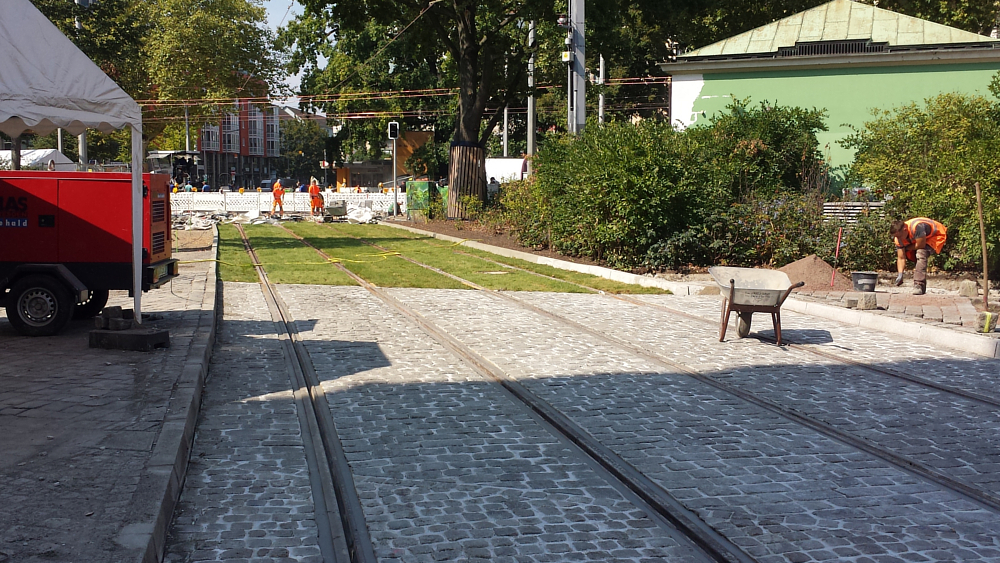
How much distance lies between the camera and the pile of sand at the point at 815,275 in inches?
610

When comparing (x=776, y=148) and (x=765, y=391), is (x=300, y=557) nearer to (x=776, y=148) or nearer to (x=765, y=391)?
(x=765, y=391)

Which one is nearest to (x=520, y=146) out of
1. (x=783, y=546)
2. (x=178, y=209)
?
(x=178, y=209)

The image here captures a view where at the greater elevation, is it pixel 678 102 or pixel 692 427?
pixel 678 102

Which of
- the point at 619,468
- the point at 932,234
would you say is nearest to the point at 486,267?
the point at 932,234

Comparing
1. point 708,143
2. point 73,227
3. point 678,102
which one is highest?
point 678,102

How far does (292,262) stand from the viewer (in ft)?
62.7

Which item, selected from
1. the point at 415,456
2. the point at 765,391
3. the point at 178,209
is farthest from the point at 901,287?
the point at 178,209

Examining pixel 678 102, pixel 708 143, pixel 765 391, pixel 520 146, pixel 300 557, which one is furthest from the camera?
pixel 520 146

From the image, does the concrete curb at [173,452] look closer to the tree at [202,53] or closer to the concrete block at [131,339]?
the concrete block at [131,339]

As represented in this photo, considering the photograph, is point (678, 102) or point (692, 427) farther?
point (678, 102)

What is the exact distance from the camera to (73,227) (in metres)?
9.80

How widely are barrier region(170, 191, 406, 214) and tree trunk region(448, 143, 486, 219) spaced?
30.3 feet

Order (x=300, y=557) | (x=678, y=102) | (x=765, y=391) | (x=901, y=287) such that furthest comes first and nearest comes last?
1. (x=678, y=102)
2. (x=901, y=287)
3. (x=765, y=391)
4. (x=300, y=557)

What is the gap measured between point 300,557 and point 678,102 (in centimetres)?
2531
